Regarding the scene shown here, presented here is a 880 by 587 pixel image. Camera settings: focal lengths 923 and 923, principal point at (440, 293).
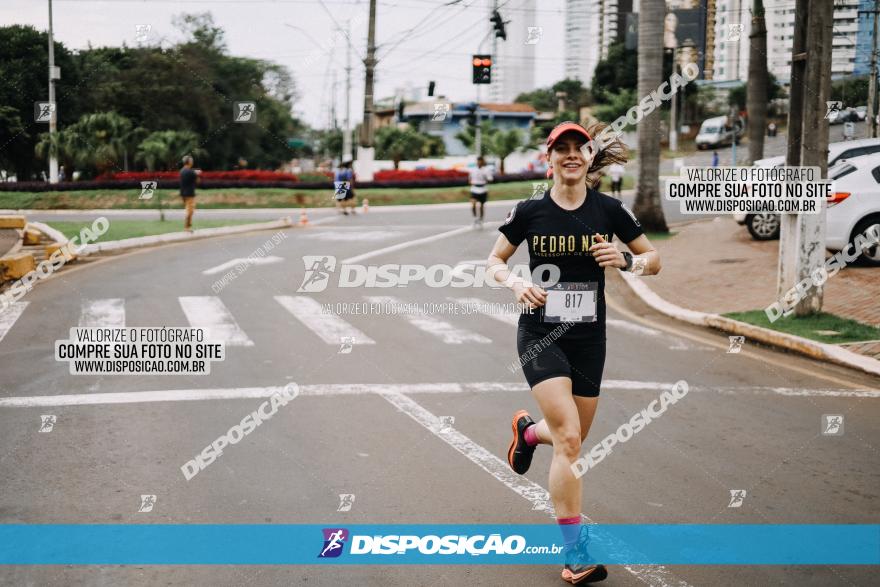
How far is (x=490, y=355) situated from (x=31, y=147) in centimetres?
3621

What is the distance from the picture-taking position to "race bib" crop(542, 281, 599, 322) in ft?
15.0

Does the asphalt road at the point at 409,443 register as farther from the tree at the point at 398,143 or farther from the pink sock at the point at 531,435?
the tree at the point at 398,143

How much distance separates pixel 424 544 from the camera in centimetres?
481

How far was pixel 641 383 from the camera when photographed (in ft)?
28.7

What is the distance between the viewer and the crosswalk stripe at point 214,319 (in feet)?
35.4

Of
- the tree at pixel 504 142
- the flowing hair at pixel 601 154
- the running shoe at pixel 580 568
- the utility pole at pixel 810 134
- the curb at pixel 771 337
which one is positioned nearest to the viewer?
the running shoe at pixel 580 568

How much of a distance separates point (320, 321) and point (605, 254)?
26.4 ft

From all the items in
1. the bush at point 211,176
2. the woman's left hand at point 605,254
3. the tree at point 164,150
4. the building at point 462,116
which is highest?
the building at point 462,116

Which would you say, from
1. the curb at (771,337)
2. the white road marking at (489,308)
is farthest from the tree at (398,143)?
the curb at (771,337)

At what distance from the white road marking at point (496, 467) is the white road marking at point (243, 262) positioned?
9.76 metres

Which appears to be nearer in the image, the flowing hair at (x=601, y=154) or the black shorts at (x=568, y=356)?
the black shorts at (x=568, y=356)

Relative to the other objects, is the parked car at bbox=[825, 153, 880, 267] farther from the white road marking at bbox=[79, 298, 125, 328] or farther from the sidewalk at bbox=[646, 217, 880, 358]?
the white road marking at bbox=[79, 298, 125, 328]

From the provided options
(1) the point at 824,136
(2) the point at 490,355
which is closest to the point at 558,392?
(2) the point at 490,355

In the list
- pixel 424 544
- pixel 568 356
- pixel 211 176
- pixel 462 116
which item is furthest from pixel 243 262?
pixel 462 116
